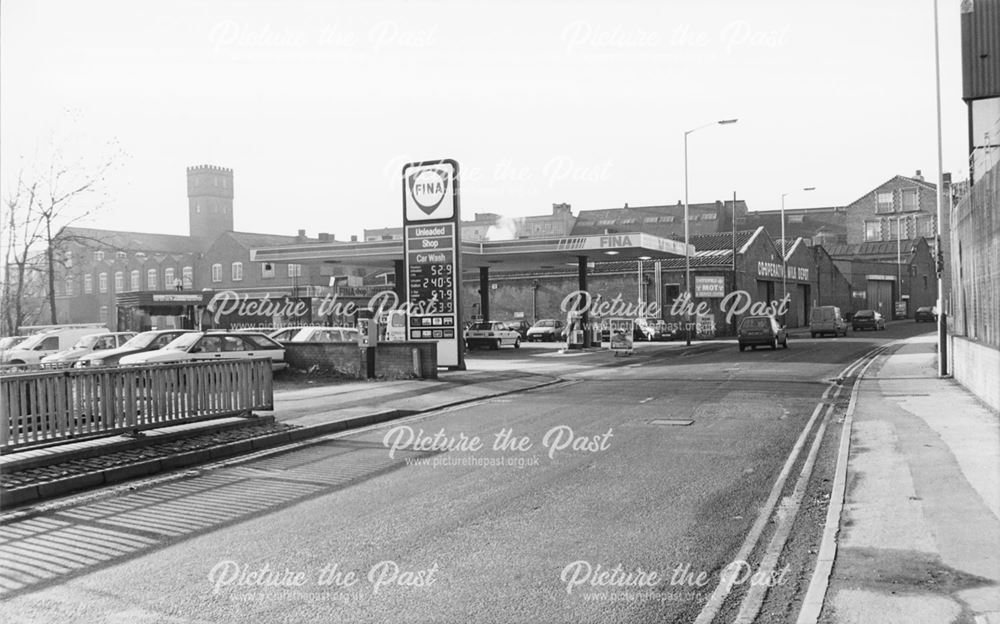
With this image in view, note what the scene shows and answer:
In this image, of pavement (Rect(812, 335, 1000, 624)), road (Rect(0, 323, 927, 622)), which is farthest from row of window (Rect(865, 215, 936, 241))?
road (Rect(0, 323, 927, 622))

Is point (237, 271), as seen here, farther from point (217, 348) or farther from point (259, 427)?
point (259, 427)

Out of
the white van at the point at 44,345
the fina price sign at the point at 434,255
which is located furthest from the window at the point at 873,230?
the white van at the point at 44,345

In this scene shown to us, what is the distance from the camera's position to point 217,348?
23469 mm

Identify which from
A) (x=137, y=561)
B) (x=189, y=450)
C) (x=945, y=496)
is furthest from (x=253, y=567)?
(x=945, y=496)

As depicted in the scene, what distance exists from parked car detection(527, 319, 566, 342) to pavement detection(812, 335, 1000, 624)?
3868 centimetres

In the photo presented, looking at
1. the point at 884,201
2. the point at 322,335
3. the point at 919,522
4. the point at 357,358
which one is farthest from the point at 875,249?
the point at 919,522

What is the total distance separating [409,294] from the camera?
26.5 m

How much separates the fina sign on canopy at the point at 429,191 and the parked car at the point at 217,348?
18.9 feet

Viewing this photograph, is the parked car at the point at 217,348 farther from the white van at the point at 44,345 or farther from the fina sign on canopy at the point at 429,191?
the white van at the point at 44,345

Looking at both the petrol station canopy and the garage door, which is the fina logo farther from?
the garage door

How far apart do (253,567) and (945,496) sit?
622cm

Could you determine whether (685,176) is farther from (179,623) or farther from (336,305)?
(179,623)

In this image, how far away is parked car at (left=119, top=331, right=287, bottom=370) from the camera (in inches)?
864

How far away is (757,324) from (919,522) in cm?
Result: 2798
